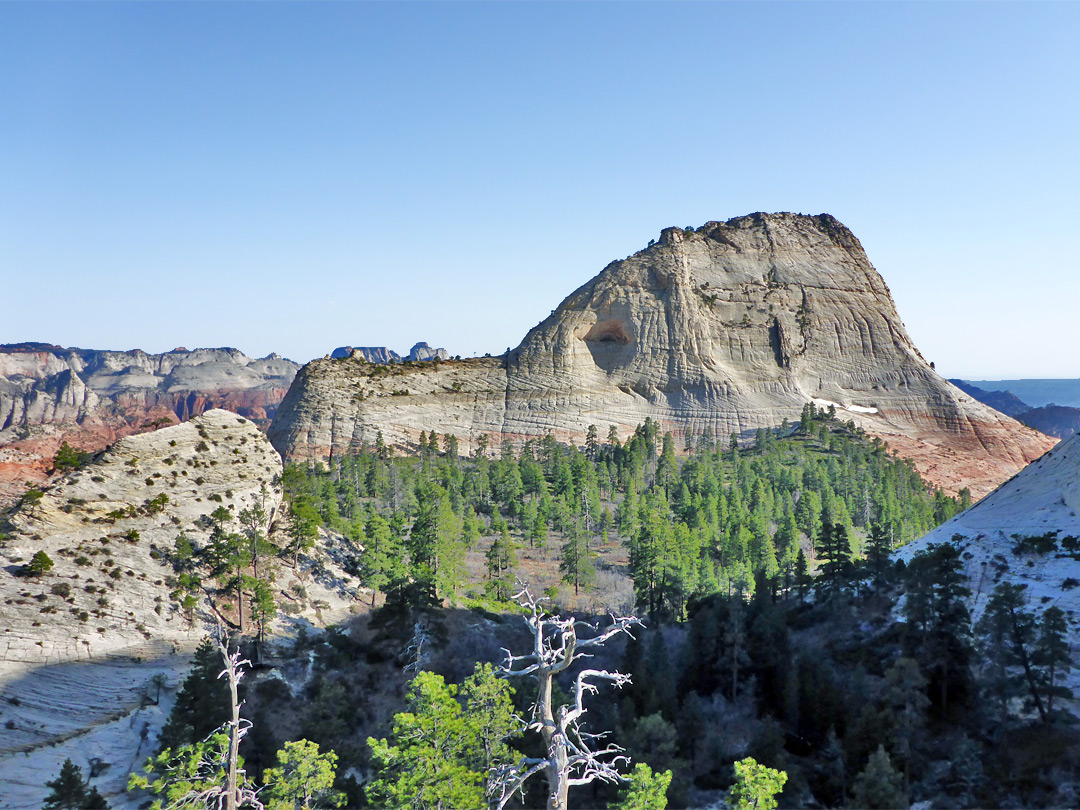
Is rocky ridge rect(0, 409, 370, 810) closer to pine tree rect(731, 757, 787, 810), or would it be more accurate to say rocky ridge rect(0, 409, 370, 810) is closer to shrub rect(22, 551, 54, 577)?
shrub rect(22, 551, 54, 577)

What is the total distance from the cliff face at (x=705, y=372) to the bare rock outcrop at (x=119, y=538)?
54639mm

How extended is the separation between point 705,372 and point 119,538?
4131 inches

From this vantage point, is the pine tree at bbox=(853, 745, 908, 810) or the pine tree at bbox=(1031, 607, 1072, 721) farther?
the pine tree at bbox=(1031, 607, 1072, 721)

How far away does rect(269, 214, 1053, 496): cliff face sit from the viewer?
120 m

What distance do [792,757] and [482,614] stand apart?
921 inches

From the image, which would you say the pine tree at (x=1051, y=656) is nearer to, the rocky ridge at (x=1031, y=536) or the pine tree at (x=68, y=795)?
the rocky ridge at (x=1031, y=536)

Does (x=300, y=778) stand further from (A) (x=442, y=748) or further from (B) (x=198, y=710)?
(B) (x=198, y=710)

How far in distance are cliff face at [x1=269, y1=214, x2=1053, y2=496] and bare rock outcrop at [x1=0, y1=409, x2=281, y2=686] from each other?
54.6m

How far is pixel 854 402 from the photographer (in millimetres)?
136250

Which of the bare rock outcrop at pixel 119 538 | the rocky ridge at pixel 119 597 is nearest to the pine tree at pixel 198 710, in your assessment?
the rocky ridge at pixel 119 597

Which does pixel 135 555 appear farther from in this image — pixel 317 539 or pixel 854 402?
pixel 854 402

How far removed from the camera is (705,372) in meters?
132

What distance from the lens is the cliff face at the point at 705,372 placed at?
120m

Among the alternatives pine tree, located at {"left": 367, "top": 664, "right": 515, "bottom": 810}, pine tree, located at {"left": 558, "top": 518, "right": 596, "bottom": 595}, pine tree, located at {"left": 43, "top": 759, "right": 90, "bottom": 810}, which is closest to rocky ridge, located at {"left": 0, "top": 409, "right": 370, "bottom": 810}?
pine tree, located at {"left": 43, "top": 759, "right": 90, "bottom": 810}
